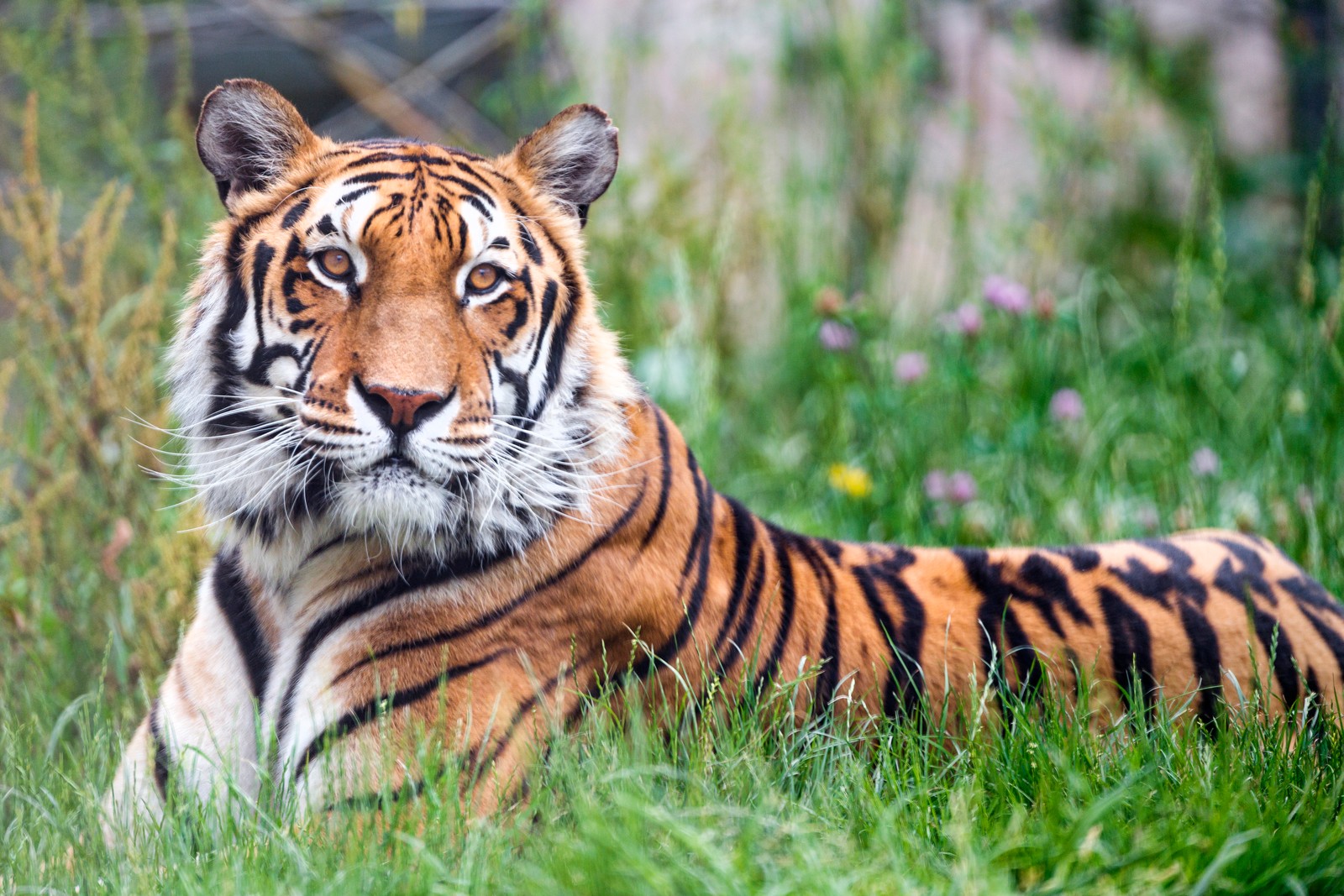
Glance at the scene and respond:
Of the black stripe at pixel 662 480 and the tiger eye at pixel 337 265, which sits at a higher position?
the tiger eye at pixel 337 265

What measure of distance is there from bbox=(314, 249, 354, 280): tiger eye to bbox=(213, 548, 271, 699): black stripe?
640 mm

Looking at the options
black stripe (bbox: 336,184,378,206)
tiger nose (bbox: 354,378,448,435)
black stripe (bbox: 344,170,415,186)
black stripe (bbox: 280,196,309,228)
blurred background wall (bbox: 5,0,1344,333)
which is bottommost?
tiger nose (bbox: 354,378,448,435)

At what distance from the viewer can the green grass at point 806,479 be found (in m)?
1.83

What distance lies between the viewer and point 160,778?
2389 mm

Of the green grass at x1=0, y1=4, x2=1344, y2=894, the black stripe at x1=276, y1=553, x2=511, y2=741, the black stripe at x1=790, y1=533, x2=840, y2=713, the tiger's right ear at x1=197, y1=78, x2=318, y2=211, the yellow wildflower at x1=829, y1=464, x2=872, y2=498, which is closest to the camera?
the green grass at x1=0, y1=4, x2=1344, y2=894

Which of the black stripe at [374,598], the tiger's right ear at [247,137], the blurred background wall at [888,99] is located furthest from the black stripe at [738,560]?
the blurred background wall at [888,99]

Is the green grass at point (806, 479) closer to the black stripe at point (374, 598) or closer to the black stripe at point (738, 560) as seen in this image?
the black stripe at point (738, 560)

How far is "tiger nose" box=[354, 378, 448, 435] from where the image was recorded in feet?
6.93

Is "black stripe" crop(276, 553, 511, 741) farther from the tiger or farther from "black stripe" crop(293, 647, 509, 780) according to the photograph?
"black stripe" crop(293, 647, 509, 780)

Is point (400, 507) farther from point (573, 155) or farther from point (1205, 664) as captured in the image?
point (1205, 664)

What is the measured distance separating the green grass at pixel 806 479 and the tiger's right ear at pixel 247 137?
100 cm

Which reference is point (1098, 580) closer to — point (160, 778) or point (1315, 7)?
point (160, 778)

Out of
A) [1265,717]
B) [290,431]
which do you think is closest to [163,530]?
[290,431]

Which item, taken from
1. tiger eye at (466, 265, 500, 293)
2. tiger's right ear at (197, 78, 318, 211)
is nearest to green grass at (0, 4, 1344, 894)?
tiger eye at (466, 265, 500, 293)
